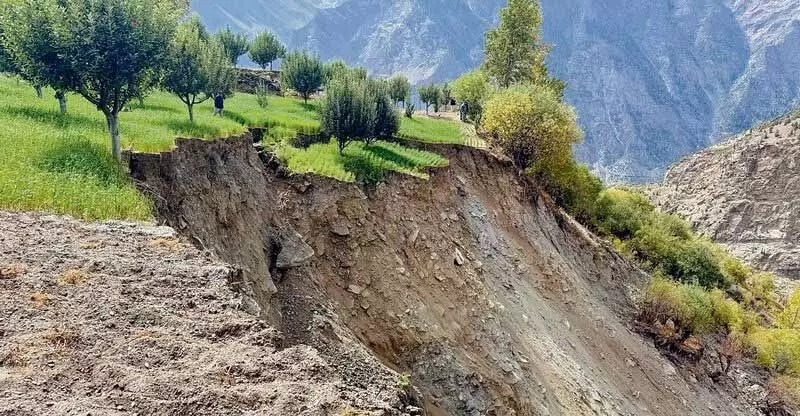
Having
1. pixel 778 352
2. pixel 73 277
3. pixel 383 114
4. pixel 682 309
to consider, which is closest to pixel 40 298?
pixel 73 277

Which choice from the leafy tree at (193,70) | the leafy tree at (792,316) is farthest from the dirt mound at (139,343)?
the leafy tree at (792,316)

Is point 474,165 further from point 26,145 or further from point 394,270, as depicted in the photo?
point 26,145

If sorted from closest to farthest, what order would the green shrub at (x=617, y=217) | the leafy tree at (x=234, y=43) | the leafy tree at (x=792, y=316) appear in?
the green shrub at (x=617, y=217) → the leafy tree at (x=792, y=316) → the leafy tree at (x=234, y=43)

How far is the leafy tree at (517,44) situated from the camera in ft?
120

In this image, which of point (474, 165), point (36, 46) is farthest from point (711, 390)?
point (36, 46)

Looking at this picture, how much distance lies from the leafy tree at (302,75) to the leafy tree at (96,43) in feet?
70.2

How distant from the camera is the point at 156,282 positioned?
258 inches

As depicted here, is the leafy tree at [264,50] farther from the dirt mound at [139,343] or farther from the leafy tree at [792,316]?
the dirt mound at [139,343]

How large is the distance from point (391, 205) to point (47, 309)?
415 inches

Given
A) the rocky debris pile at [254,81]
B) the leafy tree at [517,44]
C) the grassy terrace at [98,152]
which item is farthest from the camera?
the rocky debris pile at [254,81]

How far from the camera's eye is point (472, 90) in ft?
132

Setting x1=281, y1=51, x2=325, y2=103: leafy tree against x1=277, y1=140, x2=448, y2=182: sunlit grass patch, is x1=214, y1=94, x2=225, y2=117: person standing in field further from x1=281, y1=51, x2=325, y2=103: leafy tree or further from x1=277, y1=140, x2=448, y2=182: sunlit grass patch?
x1=281, y1=51, x2=325, y2=103: leafy tree

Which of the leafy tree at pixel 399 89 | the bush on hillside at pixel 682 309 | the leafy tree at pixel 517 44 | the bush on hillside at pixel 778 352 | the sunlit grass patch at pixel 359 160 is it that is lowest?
the bush on hillside at pixel 778 352

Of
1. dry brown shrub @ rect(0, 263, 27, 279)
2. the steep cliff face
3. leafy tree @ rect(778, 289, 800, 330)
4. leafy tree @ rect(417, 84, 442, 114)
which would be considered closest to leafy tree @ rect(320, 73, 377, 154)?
the steep cliff face
